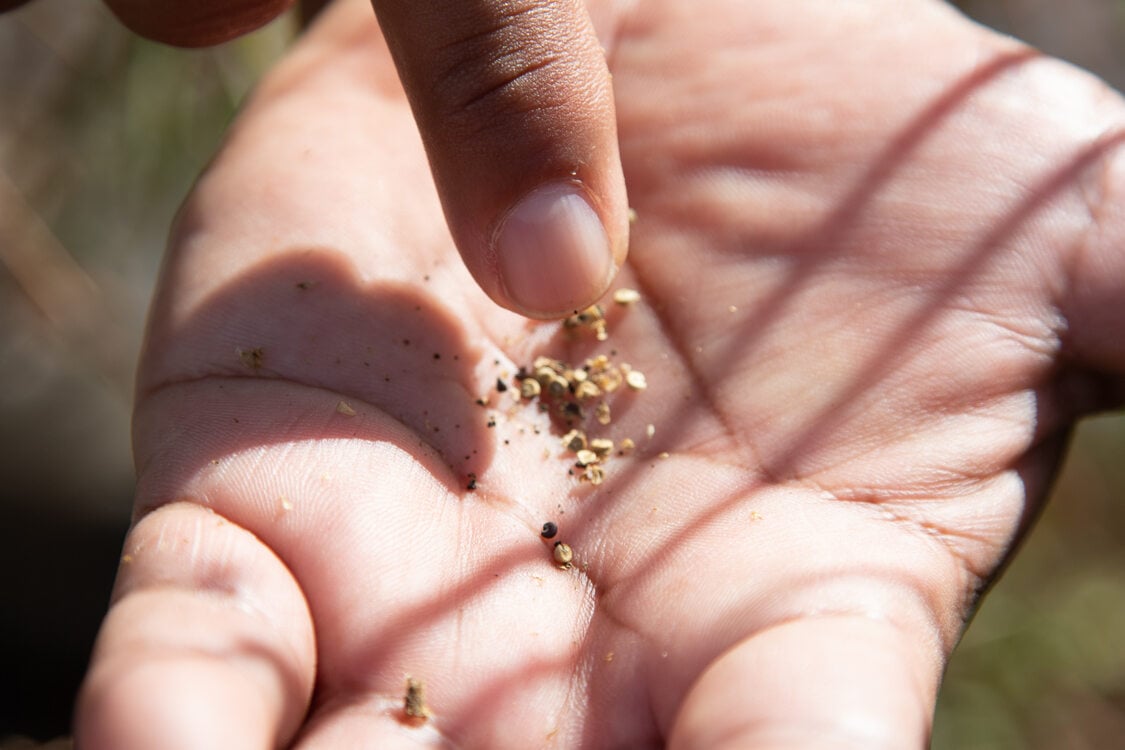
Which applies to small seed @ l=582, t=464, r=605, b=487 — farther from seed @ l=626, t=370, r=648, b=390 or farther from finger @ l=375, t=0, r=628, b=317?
finger @ l=375, t=0, r=628, b=317

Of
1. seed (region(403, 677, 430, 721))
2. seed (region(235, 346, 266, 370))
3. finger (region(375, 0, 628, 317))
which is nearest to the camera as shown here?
seed (region(403, 677, 430, 721))

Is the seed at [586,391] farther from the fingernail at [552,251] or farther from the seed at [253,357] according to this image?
the seed at [253,357]

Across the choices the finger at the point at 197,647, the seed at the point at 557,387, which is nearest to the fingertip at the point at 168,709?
the finger at the point at 197,647

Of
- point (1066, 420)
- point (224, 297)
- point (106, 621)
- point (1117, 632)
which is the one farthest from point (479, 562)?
point (1117, 632)

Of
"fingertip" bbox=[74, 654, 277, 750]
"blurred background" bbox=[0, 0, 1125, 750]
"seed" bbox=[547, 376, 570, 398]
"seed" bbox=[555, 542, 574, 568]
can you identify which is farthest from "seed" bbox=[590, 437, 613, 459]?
"blurred background" bbox=[0, 0, 1125, 750]

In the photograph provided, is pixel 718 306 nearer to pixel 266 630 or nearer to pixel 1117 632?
pixel 266 630

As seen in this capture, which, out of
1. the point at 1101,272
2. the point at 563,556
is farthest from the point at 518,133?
the point at 1101,272

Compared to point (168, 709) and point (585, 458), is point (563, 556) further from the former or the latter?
point (168, 709)
